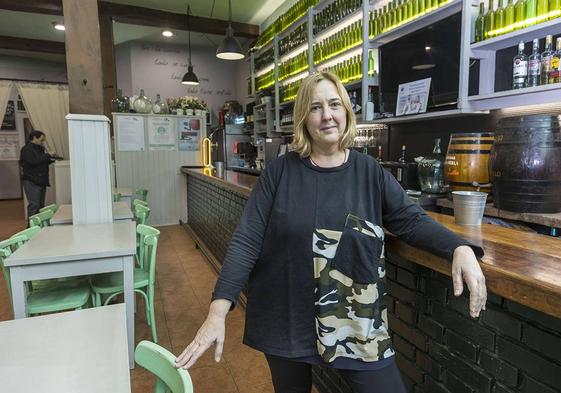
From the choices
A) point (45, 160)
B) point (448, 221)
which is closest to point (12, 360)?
point (448, 221)

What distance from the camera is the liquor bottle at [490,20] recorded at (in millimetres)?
2990

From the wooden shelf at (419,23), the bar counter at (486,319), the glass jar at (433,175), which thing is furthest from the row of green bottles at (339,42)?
the bar counter at (486,319)

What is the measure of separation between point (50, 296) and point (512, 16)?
12.4 ft

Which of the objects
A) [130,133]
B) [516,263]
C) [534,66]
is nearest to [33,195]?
[130,133]

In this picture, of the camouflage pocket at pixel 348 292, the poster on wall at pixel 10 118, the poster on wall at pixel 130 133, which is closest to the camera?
the camouflage pocket at pixel 348 292

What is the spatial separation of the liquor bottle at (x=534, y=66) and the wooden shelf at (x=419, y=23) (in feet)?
2.33

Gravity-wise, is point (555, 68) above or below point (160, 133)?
above

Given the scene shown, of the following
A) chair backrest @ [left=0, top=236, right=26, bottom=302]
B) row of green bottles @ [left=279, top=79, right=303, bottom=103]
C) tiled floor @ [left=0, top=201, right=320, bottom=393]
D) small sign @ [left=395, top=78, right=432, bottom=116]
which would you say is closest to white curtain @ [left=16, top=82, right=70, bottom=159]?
tiled floor @ [left=0, top=201, right=320, bottom=393]

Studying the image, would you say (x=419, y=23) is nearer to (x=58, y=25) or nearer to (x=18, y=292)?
(x=18, y=292)

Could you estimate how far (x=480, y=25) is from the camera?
10.1 ft

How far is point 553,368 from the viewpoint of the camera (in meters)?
0.99

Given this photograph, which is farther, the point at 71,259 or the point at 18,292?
the point at 71,259

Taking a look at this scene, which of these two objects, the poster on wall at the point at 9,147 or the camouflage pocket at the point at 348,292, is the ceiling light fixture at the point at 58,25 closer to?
the poster on wall at the point at 9,147

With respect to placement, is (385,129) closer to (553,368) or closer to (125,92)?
(553,368)
